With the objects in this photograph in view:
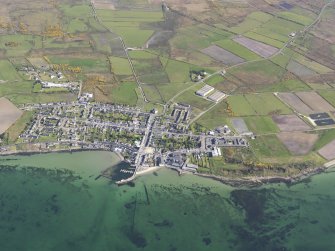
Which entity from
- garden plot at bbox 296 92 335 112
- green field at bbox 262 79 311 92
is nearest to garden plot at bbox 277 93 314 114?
garden plot at bbox 296 92 335 112

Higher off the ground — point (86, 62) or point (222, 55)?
point (222, 55)

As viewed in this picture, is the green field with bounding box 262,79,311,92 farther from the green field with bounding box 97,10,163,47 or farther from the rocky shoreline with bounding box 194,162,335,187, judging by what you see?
the green field with bounding box 97,10,163,47

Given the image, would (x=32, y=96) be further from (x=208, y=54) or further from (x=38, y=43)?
(x=208, y=54)

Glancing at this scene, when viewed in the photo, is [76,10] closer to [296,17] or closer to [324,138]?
[296,17]

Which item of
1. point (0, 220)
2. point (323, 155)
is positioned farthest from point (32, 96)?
point (323, 155)

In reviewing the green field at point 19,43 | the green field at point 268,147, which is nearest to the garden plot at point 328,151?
the green field at point 268,147

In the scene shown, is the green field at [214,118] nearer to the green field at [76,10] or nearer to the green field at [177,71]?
the green field at [177,71]

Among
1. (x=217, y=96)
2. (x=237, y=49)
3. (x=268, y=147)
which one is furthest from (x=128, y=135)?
(x=237, y=49)
